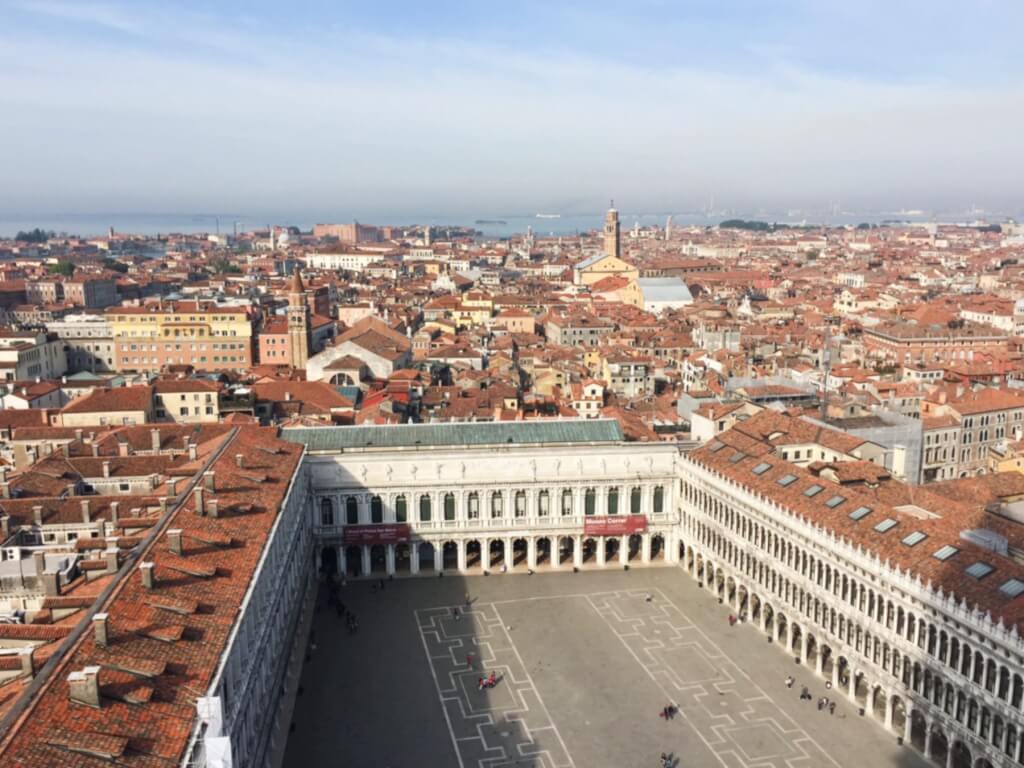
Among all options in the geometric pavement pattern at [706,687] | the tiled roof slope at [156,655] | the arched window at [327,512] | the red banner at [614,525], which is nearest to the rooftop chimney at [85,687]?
the tiled roof slope at [156,655]

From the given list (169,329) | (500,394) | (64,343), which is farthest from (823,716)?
(64,343)

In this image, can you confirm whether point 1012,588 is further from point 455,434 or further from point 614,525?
point 455,434

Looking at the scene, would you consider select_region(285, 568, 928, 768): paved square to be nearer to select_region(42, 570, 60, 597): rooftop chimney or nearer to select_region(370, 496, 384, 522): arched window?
select_region(370, 496, 384, 522): arched window

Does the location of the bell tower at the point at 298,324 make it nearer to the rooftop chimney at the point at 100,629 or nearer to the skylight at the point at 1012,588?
the rooftop chimney at the point at 100,629

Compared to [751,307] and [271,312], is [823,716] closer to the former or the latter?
[271,312]

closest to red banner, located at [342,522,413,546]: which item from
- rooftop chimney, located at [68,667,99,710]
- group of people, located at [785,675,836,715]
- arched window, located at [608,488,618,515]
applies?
arched window, located at [608,488,618,515]

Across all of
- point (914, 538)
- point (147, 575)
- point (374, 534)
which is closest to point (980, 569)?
point (914, 538)
